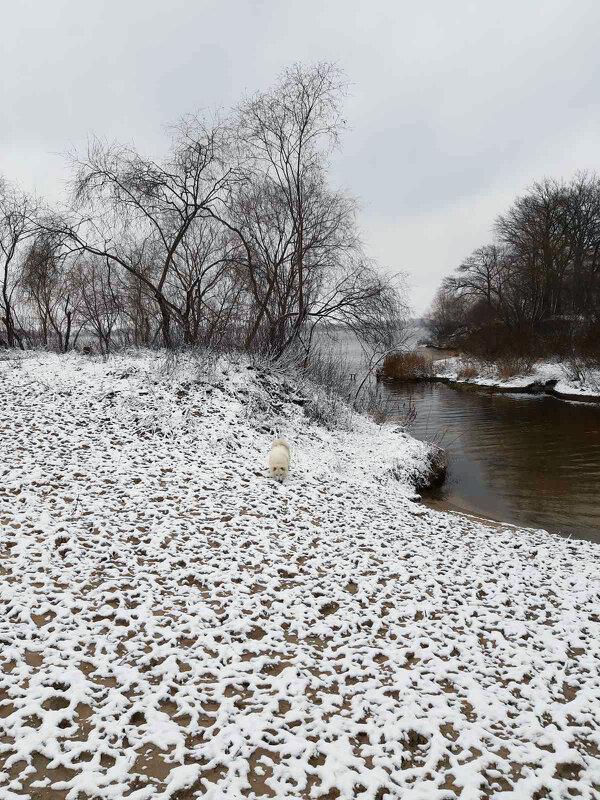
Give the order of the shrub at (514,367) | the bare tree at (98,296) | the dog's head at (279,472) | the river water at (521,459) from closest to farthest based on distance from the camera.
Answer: the dog's head at (279,472), the river water at (521,459), the bare tree at (98,296), the shrub at (514,367)

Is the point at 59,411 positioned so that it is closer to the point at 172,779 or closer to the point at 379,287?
the point at 172,779

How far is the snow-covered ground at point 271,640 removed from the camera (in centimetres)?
295

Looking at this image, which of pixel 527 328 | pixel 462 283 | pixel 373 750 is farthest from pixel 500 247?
pixel 373 750

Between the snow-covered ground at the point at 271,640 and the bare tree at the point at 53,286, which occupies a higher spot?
the bare tree at the point at 53,286

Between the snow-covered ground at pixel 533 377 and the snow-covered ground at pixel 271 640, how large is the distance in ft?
69.8

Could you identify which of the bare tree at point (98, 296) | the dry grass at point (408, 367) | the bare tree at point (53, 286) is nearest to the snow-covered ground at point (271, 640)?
the bare tree at point (53, 286)

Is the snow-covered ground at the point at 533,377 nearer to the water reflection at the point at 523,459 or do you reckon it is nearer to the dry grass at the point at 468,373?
the dry grass at the point at 468,373

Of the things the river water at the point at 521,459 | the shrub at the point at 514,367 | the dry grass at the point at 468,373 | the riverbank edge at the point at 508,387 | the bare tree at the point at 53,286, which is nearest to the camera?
the river water at the point at 521,459

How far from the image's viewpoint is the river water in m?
9.96

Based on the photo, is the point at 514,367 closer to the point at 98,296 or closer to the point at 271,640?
the point at 98,296

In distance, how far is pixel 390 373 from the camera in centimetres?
3834

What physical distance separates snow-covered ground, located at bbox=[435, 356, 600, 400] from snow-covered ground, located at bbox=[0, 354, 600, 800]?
837 inches

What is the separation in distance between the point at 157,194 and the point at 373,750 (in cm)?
1591

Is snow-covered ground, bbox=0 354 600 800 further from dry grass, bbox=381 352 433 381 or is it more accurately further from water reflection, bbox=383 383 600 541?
dry grass, bbox=381 352 433 381
